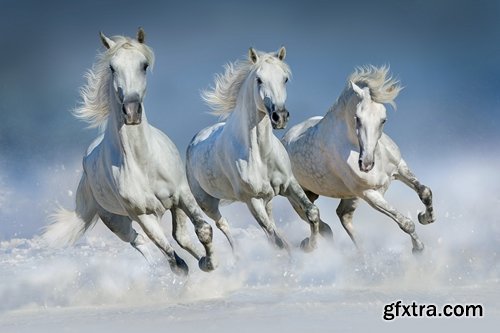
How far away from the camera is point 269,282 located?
1088 centimetres

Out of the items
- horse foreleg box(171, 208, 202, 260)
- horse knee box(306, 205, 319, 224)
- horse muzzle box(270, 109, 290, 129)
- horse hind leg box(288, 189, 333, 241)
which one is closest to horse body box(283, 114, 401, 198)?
horse hind leg box(288, 189, 333, 241)

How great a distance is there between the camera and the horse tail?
1130 centimetres

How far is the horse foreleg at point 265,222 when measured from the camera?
34.0 feet

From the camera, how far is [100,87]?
961 centimetres

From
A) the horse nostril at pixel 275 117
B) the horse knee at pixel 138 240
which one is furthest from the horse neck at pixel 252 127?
the horse knee at pixel 138 240

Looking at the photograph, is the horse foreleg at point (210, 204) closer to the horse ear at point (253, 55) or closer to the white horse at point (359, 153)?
the white horse at point (359, 153)

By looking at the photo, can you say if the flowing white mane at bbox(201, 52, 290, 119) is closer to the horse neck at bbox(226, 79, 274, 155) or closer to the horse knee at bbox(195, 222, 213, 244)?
the horse neck at bbox(226, 79, 274, 155)

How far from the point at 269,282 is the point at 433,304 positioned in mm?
2005

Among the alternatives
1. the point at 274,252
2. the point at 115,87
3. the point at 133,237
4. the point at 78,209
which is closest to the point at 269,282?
the point at 274,252

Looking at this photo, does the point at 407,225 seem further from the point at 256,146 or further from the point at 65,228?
the point at 65,228

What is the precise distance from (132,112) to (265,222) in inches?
81.1

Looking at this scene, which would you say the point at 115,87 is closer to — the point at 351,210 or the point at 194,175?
the point at 194,175

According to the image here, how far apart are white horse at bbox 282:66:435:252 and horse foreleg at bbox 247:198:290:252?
1028mm

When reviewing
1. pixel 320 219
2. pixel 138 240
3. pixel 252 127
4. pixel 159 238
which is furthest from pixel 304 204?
pixel 138 240
